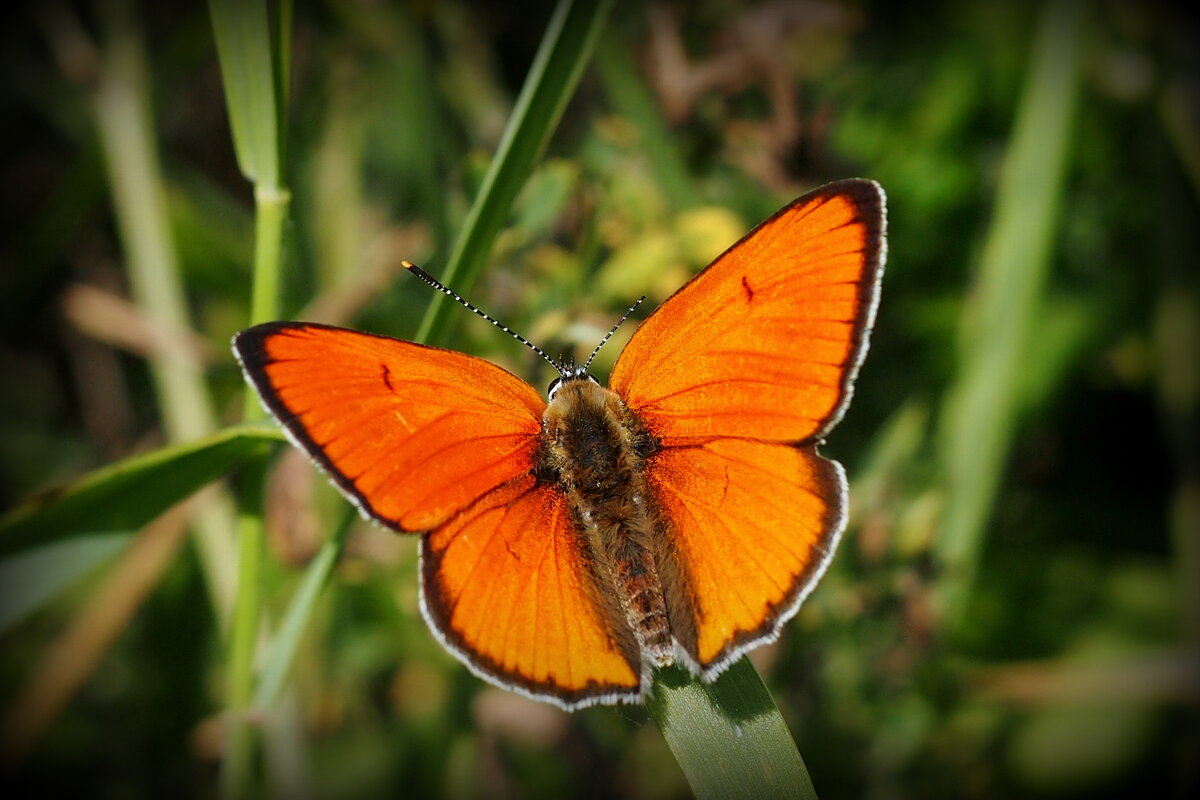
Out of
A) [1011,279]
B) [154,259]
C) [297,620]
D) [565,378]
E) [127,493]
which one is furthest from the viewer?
[154,259]

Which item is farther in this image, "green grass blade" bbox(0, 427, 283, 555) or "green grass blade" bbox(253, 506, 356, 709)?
"green grass blade" bbox(253, 506, 356, 709)

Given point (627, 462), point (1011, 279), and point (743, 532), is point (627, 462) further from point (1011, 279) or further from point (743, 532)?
point (1011, 279)

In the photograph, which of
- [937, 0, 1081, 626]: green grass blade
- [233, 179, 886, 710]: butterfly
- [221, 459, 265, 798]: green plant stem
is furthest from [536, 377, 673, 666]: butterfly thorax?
[937, 0, 1081, 626]: green grass blade

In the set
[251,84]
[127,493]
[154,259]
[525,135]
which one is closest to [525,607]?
[127,493]

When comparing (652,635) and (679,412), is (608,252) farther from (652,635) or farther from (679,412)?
(652,635)

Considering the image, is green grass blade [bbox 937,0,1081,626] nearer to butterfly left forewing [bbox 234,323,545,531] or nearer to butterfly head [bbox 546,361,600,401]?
butterfly head [bbox 546,361,600,401]

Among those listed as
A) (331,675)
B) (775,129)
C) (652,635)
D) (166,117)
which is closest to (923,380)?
(775,129)
